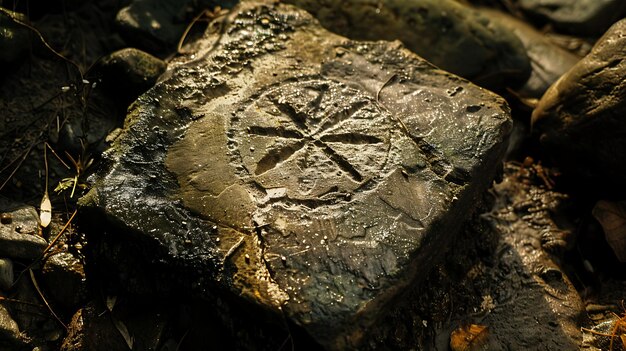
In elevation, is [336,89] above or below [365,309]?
above

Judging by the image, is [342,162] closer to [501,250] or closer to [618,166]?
[501,250]

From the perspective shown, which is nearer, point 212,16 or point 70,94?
point 70,94

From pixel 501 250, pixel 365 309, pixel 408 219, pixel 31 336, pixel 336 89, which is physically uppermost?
pixel 336 89

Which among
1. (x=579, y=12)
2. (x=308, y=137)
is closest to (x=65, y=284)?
(x=308, y=137)

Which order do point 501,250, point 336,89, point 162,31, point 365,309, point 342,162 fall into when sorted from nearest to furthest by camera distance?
point 365,309 → point 342,162 → point 336,89 → point 501,250 → point 162,31

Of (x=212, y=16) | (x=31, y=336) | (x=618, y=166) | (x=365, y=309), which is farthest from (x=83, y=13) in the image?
(x=618, y=166)
